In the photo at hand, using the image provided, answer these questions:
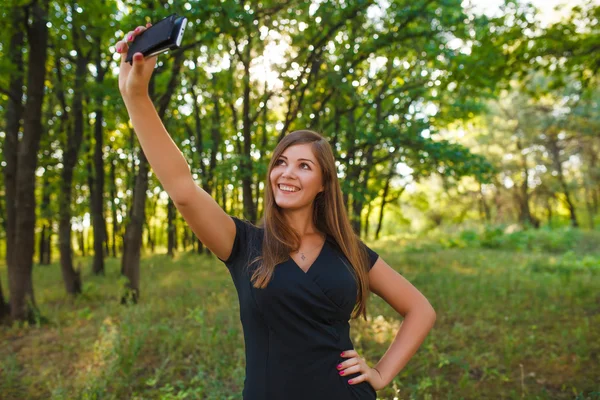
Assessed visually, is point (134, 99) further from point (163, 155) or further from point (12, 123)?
point (12, 123)

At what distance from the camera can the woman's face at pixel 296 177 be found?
2370mm

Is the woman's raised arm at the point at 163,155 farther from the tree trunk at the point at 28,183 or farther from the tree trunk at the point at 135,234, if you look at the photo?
→ the tree trunk at the point at 135,234

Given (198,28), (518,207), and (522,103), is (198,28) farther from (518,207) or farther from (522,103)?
(518,207)

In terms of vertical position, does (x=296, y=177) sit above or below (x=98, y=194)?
below

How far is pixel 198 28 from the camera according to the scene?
6965 millimetres

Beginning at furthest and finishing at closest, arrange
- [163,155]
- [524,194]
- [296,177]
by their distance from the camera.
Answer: [524,194] < [296,177] < [163,155]

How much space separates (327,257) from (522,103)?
3306cm

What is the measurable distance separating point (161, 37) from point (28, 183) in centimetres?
774

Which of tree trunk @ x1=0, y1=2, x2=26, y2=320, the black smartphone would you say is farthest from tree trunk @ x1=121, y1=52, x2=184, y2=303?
the black smartphone

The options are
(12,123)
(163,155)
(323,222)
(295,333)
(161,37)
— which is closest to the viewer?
(161,37)

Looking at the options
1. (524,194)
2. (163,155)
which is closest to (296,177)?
(163,155)

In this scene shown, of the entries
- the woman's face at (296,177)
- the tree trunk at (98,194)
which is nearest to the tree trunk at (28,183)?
the tree trunk at (98,194)

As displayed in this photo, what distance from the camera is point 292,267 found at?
218 centimetres

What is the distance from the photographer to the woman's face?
93.3 inches
